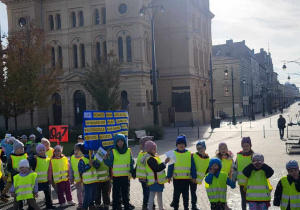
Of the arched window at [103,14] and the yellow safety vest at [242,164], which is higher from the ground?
the arched window at [103,14]

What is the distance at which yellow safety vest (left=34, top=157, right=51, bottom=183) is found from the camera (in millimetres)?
9453

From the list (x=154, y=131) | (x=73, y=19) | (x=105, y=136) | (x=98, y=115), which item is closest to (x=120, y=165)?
(x=105, y=136)

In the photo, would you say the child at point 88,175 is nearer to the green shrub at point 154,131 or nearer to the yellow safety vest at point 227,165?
the yellow safety vest at point 227,165

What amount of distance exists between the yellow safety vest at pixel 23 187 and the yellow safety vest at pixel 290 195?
212 inches

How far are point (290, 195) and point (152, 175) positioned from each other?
2.91 meters

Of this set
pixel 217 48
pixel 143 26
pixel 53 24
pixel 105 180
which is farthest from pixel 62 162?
pixel 217 48

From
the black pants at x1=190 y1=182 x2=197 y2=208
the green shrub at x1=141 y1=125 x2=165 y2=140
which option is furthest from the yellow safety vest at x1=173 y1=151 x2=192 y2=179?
the green shrub at x1=141 y1=125 x2=165 y2=140

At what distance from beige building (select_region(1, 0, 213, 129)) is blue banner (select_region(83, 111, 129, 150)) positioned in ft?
93.6

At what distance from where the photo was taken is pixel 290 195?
6539 mm

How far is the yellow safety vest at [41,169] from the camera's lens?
9.45 m

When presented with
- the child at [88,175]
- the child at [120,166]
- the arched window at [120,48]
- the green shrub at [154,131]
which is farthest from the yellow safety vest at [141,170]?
the arched window at [120,48]

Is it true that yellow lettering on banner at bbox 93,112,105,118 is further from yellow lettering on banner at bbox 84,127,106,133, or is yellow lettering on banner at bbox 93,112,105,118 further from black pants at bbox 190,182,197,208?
black pants at bbox 190,182,197,208

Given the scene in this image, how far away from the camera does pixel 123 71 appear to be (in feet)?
129

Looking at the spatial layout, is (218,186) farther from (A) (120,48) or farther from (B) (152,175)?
(A) (120,48)
